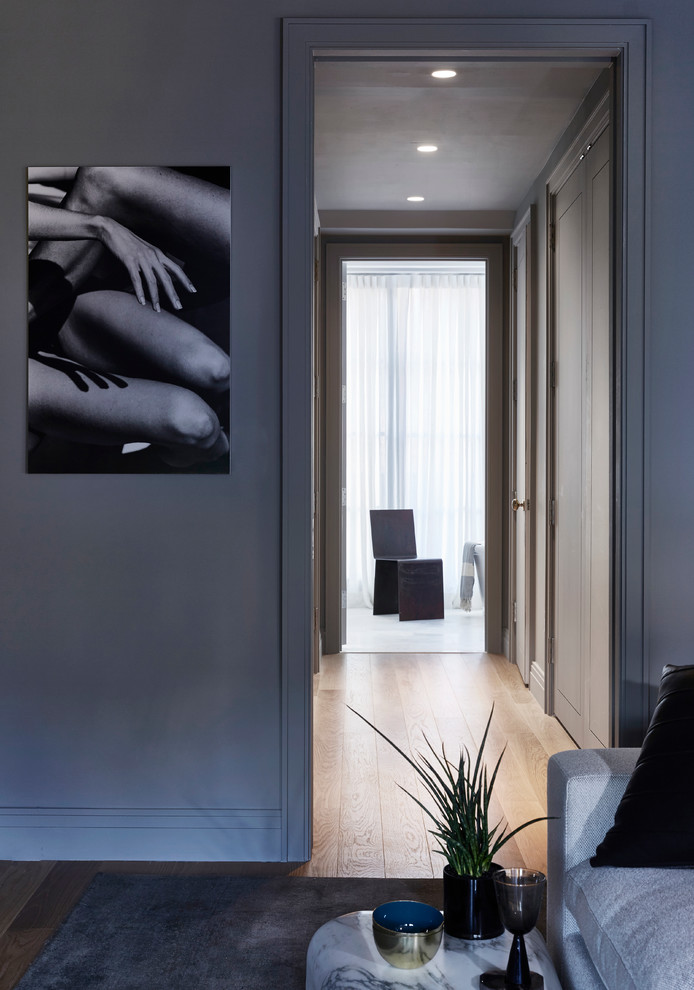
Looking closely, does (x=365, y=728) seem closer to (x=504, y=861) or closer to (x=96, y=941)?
(x=504, y=861)

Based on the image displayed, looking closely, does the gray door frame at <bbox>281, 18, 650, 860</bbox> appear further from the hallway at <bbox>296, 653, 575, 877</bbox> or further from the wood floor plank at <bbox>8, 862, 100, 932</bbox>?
the wood floor plank at <bbox>8, 862, 100, 932</bbox>

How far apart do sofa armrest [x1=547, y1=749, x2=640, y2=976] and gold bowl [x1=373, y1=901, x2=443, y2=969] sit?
15.8 inches

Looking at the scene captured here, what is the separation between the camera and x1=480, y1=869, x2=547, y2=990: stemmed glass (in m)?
1.38

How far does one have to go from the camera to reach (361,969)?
4.73 ft

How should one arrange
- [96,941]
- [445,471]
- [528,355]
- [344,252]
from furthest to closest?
[445,471], [344,252], [528,355], [96,941]

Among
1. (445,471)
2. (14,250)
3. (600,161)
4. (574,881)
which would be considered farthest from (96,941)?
(445,471)

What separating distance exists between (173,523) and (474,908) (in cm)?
152

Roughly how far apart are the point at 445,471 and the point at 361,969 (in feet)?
21.0

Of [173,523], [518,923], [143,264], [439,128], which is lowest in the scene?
[518,923]

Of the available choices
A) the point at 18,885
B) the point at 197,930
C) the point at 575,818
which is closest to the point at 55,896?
the point at 18,885

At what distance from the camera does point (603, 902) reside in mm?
1588

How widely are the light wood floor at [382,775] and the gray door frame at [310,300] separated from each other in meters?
0.29

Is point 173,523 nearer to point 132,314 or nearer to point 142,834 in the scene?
point 132,314

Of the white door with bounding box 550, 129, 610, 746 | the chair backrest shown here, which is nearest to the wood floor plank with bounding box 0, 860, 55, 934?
the white door with bounding box 550, 129, 610, 746
